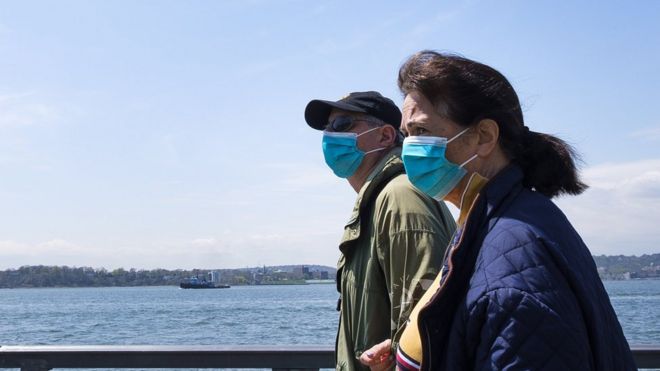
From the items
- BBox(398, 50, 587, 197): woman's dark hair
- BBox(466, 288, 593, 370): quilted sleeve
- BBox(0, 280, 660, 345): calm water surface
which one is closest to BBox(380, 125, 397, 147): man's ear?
BBox(398, 50, 587, 197): woman's dark hair

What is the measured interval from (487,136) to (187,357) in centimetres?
249

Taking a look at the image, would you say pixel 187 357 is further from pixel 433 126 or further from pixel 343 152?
pixel 433 126

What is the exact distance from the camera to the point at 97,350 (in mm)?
4027

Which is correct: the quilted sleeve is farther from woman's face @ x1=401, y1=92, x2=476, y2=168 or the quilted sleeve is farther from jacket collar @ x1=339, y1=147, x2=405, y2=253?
jacket collar @ x1=339, y1=147, x2=405, y2=253

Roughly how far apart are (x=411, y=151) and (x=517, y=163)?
29cm

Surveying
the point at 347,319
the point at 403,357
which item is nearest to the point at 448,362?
the point at 403,357

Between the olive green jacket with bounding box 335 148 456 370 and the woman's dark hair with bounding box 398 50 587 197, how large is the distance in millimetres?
779

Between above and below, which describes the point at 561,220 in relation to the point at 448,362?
above

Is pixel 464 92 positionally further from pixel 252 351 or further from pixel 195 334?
pixel 195 334

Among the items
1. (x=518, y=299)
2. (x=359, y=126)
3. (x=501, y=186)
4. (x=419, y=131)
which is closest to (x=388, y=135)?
(x=359, y=126)

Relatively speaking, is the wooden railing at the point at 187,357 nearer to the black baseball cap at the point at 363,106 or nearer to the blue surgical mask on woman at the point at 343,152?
the blue surgical mask on woman at the point at 343,152

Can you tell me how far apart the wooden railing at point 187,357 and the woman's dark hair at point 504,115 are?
212 cm

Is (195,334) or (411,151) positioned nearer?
(411,151)

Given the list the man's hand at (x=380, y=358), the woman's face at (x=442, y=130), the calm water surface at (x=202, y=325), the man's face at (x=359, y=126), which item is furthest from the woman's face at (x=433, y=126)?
the calm water surface at (x=202, y=325)
